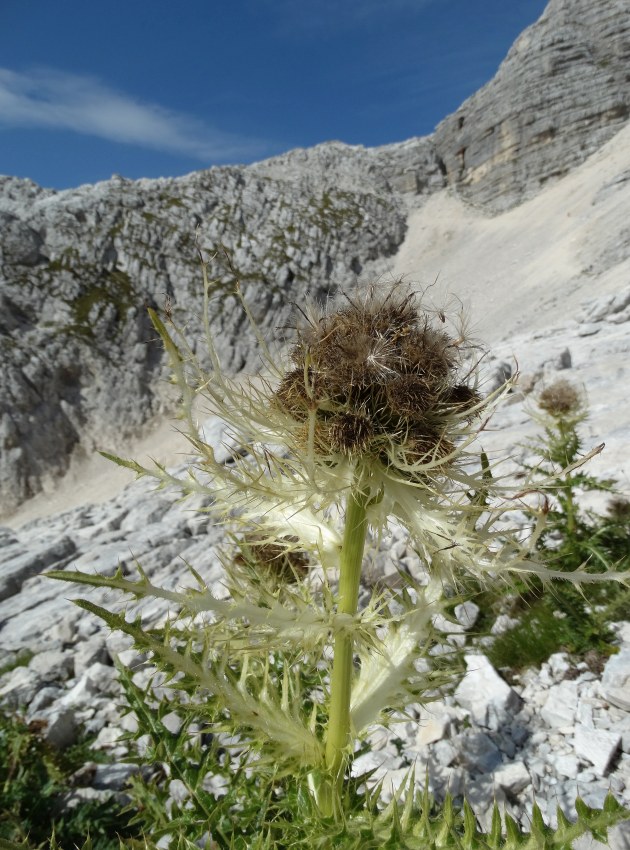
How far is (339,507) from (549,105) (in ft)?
209

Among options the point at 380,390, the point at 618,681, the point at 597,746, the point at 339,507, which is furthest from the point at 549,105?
the point at 339,507

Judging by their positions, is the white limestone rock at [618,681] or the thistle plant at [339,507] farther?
the white limestone rock at [618,681]

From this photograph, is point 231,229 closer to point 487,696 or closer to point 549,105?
point 549,105

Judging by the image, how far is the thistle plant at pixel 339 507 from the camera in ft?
6.19

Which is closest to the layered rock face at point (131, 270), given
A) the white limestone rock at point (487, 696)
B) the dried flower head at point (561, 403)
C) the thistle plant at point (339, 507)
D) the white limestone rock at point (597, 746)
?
the dried flower head at point (561, 403)

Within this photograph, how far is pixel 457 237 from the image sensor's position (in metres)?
50.0

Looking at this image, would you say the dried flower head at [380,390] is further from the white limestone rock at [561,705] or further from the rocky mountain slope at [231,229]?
the rocky mountain slope at [231,229]

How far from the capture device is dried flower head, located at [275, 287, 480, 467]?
6.37ft

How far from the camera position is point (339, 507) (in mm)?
2080

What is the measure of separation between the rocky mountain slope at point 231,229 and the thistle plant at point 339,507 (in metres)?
32.0

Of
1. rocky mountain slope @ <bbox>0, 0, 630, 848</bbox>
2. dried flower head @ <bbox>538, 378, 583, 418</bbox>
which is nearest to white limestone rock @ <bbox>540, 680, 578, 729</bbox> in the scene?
rocky mountain slope @ <bbox>0, 0, 630, 848</bbox>

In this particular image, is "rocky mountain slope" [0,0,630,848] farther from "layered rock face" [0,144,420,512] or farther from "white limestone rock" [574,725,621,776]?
"layered rock face" [0,144,420,512]

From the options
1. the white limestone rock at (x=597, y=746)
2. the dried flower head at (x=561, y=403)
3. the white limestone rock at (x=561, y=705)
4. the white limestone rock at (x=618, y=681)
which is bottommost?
the white limestone rock at (x=561, y=705)

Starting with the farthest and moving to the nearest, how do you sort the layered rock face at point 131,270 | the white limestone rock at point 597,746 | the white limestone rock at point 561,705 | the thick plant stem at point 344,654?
the layered rock face at point 131,270 < the white limestone rock at point 561,705 < the white limestone rock at point 597,746 < the thick plant stem at point 344,654
